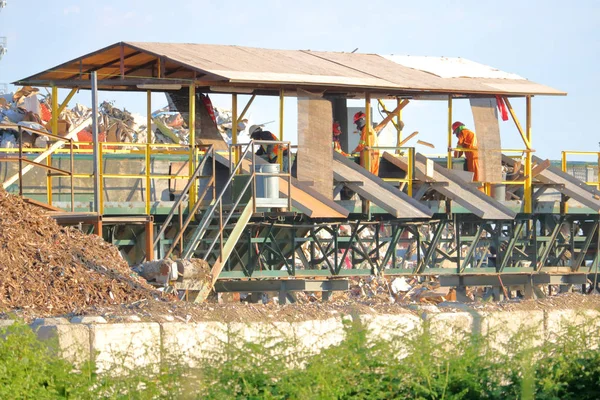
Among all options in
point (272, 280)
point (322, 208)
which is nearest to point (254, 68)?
point (322, 208)

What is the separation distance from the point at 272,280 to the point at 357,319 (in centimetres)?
1168

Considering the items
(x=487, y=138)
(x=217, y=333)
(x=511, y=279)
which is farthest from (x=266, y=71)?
(x=217, y=333)

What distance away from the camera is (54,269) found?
14.6 metres

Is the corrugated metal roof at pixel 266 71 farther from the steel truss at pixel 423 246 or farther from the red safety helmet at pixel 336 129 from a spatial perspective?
the steel truss at pixel 423 246

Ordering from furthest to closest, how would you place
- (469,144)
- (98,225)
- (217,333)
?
(469,144) → (98,225) → (217,333)

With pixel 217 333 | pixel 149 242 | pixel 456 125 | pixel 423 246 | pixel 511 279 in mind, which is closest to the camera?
pixel 217 333

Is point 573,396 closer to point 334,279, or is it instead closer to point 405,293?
point 334,279

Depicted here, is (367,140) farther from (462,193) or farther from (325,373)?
(325,373)

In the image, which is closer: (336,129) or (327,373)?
(327,373)

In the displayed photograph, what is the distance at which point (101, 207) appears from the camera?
66.1 ft

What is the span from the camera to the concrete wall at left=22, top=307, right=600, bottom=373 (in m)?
10.7

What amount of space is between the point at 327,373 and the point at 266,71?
39.9ft

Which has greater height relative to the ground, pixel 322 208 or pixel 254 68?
pixel 254 68

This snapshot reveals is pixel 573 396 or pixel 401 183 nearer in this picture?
pixel 573 396
